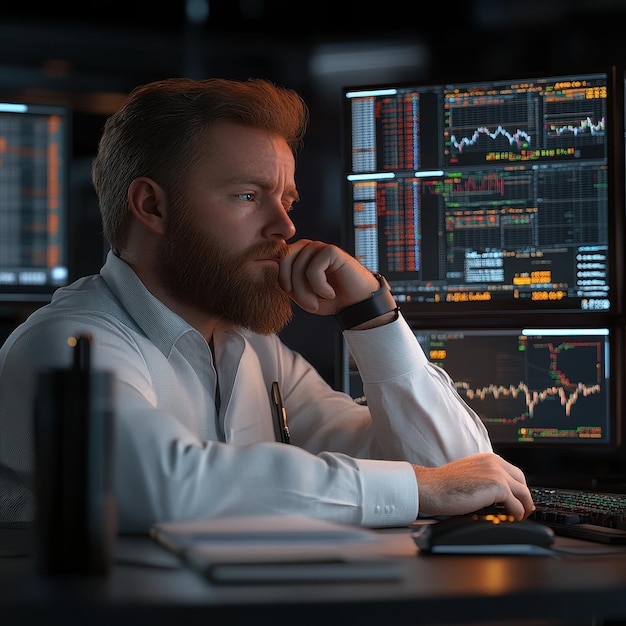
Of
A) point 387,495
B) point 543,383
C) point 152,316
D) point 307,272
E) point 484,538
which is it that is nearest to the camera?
point 484,538

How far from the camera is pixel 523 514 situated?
1250 mm

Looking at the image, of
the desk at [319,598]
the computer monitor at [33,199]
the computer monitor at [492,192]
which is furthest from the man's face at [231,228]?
the desk at [319,598]

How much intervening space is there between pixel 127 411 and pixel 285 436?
0.61 m

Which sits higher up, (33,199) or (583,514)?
(33,199)

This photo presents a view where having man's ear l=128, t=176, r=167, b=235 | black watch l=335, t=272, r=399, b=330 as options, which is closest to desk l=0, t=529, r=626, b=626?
black watch l=335, t=272, r=399, b=330

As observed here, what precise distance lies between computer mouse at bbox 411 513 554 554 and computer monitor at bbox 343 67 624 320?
1221mm

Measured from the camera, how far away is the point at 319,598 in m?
0.64

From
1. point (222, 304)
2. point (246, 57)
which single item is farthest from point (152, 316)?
point (246, 57)

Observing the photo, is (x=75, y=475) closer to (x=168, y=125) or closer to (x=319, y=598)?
(x=319, y=598)

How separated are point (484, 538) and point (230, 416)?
0.78 m

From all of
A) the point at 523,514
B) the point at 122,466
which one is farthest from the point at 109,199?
the point at 523,514

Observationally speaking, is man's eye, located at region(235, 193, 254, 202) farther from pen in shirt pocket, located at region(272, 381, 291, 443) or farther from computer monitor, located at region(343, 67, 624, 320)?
computer monitor, located at region(343, 67, 624, 320)

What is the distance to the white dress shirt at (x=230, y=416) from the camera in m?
1.06

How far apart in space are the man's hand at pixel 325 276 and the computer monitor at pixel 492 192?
1.66ft
